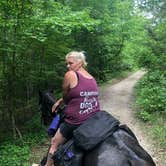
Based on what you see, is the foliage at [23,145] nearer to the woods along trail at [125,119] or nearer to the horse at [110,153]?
the woods along trail at [125,119]

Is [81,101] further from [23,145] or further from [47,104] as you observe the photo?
[23,145]

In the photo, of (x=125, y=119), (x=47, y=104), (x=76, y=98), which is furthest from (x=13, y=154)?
(x=125, y=119)

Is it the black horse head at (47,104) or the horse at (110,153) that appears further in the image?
the black horse head at (47,104)

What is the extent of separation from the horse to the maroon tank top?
416 millimetres

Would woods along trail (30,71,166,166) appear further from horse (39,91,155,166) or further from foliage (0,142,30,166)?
horse (39,91,155,166)

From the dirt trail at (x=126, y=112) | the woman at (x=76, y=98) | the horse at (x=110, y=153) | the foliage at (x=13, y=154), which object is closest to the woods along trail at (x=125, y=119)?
the dirt trail at (x=126, y=112)

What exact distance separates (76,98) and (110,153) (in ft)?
3.19

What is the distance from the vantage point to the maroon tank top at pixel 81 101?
4.33 meters

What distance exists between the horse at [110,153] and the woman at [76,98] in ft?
1.10

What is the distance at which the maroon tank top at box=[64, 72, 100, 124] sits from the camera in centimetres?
433

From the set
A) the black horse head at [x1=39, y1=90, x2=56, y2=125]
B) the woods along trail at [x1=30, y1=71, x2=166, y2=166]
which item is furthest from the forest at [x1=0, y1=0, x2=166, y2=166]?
the black horse head at [x1=39, y1=90, x2=56, y2=125]

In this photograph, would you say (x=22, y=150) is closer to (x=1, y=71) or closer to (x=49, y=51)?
(x=1, y=71)

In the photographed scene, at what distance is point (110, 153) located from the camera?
12.1ft

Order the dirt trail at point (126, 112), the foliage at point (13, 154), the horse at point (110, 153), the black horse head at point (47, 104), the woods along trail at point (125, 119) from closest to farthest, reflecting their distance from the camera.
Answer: the horse at point (110, 153) → the black horse head at point (47, 104) → the foliage at point (13, 154) → the woods along trail at point (125, 119) → the dirt trail at point (126, 112)
